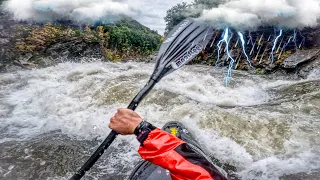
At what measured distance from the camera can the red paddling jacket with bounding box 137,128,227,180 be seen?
1338mm

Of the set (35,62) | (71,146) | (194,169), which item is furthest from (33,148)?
(35,62)

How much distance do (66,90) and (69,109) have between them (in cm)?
143

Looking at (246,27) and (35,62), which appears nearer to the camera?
(35,62)

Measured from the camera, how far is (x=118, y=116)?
1.51 metres

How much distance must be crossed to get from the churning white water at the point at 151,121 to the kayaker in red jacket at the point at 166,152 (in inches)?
83.4

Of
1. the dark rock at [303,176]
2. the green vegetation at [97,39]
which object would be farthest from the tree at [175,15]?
the dark rock at [303,176]

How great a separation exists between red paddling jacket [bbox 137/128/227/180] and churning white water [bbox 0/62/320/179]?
7.08ft

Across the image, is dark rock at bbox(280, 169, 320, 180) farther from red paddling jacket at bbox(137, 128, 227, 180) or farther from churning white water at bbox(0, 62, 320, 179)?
red paddling jacket at bbox(137, 128, 227, 180)

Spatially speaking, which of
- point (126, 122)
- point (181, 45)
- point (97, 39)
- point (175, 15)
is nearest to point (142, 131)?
point (126, 122)

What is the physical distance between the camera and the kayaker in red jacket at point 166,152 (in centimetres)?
134

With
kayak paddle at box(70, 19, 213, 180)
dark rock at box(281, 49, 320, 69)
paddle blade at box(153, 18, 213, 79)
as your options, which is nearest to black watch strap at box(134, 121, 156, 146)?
kayak paddle at box(70, 19, 213, 180)

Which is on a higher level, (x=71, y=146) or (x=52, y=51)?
(x=52, y=51)

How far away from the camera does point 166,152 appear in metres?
1.39

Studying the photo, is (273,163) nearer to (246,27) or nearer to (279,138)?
(279,138)
